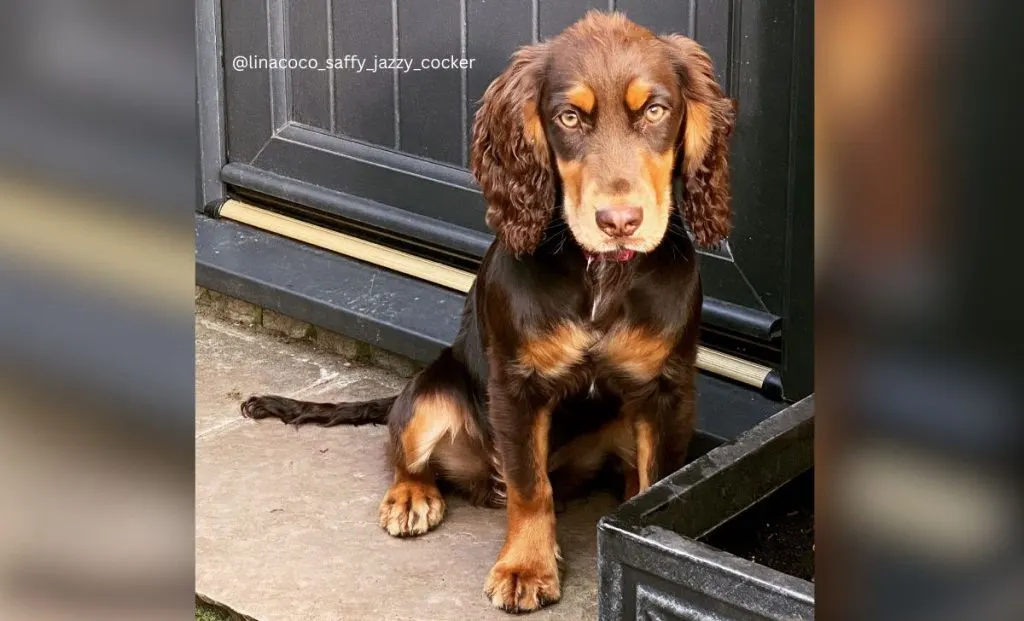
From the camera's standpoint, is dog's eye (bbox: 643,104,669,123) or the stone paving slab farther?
the stone paving slab

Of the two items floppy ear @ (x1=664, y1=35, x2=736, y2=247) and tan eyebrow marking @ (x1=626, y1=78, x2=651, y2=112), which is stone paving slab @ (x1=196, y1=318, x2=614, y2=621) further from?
tan eyebrow marking @ (x1=626, y1=78, x2=651, y2=112)

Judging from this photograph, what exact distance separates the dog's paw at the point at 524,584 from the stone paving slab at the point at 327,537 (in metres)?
0.03

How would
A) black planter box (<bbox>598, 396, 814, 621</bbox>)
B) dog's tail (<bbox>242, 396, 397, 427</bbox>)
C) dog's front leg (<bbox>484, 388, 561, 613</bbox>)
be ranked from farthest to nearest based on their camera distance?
1. dog's tail (<bbox>242, 396, 397, 427</bbox>)
2. dog's front leg (<bbox>484, 388, 561, 613</bbox>)
3. black planter box (<bbox>598, 396, 814, 621</bbox>)

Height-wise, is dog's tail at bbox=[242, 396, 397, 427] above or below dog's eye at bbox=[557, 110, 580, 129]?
below

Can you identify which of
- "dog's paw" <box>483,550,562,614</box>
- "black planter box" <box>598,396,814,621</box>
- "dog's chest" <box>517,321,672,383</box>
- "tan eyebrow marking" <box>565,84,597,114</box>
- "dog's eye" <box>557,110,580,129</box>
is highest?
"tan eyebrow marking" <box>565,84,597,114</box>

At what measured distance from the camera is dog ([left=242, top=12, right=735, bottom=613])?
2258 millimetres

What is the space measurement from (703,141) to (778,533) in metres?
0.78

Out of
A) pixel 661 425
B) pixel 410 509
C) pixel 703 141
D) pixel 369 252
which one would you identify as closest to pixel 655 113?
pixel 703 141

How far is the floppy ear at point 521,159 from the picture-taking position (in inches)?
94.7

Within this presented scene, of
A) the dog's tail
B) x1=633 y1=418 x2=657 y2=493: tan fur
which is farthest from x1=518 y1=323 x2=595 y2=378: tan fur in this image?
the dog's tail
